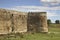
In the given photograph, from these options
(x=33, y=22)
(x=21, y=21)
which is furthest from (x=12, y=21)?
(x=33, y=22)

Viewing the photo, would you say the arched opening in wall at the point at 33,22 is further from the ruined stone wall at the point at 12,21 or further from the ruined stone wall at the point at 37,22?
the ruined stone wall at the point at 12,21

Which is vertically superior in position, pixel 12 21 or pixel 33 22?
pixel 12 21

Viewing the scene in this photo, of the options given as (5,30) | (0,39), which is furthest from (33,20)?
(0,39)

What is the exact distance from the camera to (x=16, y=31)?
103ft

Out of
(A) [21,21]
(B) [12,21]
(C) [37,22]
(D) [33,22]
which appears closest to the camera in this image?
(B) [12,21]

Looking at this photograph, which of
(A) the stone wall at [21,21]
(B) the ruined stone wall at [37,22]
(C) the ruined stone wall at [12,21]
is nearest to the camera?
(C) the ruined stone wall at [12,21]

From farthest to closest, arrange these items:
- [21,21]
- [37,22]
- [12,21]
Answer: [37,22], [21,21], [12,21]

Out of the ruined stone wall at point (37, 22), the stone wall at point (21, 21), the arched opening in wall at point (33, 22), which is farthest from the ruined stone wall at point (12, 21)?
the ruined stone wall at point (37, 22)

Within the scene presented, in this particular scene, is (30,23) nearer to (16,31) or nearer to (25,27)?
(25,27)

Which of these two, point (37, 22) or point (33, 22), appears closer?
point (37, 22)

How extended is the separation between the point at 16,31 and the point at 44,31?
5091 millimetres

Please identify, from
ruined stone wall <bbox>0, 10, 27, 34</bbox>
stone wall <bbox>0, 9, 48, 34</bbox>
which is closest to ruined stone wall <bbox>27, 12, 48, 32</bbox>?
stone wall <bbox>0, 9, 48, 34</bbox>

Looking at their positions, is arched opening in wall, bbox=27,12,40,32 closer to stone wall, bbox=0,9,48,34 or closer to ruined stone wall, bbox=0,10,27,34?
stone wall, bbox=0,9,48,34

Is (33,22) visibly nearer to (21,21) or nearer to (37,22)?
(37,22)
